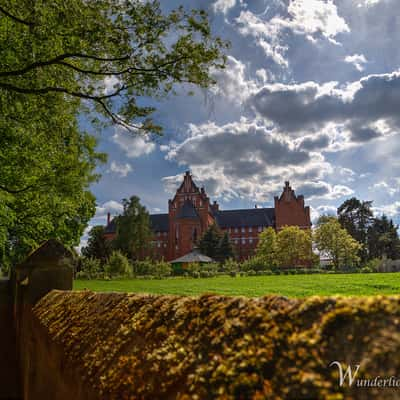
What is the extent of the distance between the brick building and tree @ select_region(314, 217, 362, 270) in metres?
26.9

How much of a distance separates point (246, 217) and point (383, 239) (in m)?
33.4

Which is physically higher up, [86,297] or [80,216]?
[80,216]

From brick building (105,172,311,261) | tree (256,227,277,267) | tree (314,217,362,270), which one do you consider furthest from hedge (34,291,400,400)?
brick building (105,172,311,261)

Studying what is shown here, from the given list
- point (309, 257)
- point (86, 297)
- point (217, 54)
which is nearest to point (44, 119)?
point (217, 54)

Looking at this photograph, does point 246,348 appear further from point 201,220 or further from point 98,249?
point 201,220

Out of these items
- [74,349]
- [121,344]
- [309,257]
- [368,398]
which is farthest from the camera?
[309,257]

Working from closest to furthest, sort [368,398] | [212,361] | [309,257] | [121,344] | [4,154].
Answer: [368,398]
[212,361]
[121,344]
[4,154]
[309,257]

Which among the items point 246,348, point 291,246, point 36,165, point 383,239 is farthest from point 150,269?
point 383,239

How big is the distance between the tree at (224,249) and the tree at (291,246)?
43.1ft

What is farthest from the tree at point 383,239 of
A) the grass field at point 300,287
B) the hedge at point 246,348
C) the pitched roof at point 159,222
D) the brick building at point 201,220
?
the hedge at point 246,348

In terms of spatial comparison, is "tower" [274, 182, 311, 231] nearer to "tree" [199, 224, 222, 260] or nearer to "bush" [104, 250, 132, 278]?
"tree" [199, 224, 222, 260]

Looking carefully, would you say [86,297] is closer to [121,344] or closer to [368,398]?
[121,344]

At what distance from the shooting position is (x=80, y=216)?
23609 mm

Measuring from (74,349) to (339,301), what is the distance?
203 centimetres
